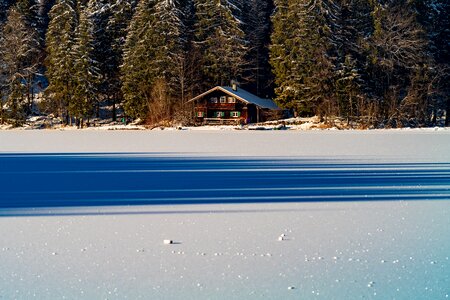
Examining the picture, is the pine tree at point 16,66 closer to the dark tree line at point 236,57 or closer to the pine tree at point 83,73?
the dark tree line at point 236,57

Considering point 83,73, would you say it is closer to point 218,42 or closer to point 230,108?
point 218,42

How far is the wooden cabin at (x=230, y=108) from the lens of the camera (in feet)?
155

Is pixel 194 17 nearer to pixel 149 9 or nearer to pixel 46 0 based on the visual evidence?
pixel 149 9

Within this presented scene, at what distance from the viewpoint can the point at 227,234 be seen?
556 centimetres

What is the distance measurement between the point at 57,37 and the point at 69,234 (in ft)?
160

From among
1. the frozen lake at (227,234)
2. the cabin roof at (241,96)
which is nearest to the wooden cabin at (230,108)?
the cabin roof at (241,96)

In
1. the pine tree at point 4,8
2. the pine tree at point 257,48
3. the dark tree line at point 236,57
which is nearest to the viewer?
the dark tree line at point 236,57

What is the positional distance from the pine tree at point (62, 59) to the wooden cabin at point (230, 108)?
11599 mm

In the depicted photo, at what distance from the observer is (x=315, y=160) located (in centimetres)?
1370

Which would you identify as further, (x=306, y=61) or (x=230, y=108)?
(x=230, y=108)

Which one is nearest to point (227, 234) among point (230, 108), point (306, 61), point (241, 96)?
point (306, 61)

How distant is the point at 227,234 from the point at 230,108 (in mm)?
43387

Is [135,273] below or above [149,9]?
below

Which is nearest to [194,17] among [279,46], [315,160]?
[279,46]
